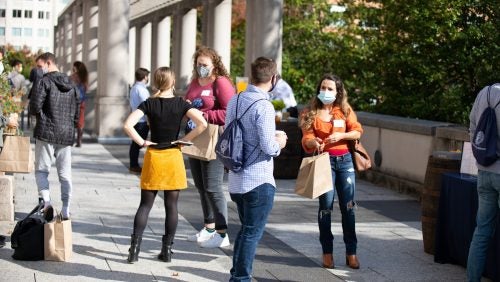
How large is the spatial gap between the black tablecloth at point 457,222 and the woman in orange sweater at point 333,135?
2.83ft

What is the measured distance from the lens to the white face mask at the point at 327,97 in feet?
26.7

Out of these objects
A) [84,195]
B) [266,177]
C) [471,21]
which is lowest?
[84,195]

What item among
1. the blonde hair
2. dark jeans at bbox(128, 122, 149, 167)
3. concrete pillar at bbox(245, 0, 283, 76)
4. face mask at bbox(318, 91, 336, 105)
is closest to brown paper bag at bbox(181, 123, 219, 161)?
the blonde hair

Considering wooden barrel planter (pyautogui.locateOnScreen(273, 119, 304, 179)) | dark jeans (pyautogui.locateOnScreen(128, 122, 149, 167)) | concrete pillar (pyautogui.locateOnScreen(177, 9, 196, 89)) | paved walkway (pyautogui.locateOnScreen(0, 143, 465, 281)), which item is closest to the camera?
paved walkway (pyautogui.locateOnScreen(0, 143, 465, 281))

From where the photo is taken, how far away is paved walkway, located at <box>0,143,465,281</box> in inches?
314

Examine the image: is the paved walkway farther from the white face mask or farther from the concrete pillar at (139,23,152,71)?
the concrete pillar at (139,23,152,71)

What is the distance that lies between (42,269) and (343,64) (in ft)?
41.0

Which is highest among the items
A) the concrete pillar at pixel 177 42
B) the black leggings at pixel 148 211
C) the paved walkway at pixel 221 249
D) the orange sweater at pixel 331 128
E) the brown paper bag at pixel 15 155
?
the concrete pillar at pixel 177 42

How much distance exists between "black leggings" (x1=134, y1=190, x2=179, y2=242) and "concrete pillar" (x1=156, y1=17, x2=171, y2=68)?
30.7 meters

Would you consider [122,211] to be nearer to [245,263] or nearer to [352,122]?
[352,122]

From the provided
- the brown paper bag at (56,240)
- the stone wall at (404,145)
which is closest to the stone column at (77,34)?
the stone wall at (404,145)

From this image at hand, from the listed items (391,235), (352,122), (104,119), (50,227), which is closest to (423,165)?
(391,235)

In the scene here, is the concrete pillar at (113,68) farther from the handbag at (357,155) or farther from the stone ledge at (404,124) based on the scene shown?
the handbag at (357,155)

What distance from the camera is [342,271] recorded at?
8.25 m
